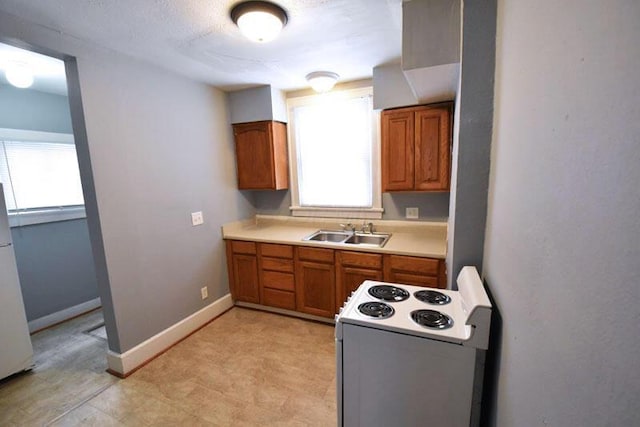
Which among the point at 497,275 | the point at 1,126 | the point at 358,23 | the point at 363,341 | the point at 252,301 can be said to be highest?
the point at 358,23

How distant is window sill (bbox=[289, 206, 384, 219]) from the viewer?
9.89ft

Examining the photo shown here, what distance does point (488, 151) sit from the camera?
1.34 m

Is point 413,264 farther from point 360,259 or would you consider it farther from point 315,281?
point 315,281

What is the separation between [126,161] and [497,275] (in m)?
2.56

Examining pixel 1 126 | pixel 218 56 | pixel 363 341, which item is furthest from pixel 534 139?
pixel 1 126

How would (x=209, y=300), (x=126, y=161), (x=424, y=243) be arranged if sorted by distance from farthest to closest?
(x=209, y=300)
(x=424, y=243)
(x=126, y=161)

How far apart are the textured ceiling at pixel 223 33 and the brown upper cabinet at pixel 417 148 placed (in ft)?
1.71

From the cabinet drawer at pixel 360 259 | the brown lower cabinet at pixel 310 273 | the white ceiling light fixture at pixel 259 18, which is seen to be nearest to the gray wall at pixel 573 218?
the white ceiling light fixture at pixel 259 18

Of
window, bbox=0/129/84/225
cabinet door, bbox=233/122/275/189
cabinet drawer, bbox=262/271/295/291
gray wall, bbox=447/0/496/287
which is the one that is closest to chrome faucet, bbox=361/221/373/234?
cabinet drawer, bbox=262/271/295/291

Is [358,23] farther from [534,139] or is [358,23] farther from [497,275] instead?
[497,275]

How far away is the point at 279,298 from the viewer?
2.96 m

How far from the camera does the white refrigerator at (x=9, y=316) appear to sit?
206 cm

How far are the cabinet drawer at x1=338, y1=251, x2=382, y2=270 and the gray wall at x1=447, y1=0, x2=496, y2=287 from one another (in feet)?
3.12

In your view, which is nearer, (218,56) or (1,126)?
(218,56)
